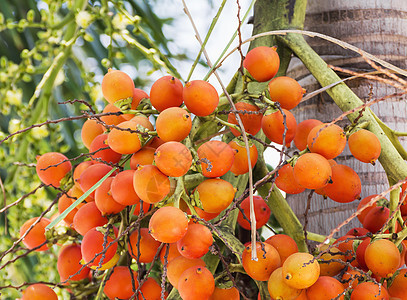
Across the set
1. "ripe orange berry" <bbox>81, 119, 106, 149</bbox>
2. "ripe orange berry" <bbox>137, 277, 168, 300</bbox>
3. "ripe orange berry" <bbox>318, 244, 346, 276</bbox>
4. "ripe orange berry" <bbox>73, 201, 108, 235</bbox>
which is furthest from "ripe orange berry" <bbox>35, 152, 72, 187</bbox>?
"ripe orange berry" <bbox>318, 244, 346, 276</bbox>

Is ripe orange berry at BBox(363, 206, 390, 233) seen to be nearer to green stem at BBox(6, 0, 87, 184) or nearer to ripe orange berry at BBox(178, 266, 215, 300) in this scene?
ripe orange berry at BBox(178, 266, 215, 300)


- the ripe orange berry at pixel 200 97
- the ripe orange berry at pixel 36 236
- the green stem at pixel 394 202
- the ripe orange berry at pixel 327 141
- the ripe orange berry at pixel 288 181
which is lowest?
the ripe orange berry at pixel 36 236

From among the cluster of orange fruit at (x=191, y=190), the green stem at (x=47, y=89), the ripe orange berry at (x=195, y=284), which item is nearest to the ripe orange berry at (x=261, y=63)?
the cluster of orange fruit at (x=191, y=190)

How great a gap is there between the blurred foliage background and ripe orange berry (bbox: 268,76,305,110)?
0.35 meters

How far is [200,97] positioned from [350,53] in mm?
560

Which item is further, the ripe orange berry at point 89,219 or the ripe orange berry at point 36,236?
the ripe orange berry at point 36,236

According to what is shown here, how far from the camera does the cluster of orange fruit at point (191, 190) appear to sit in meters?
0.62

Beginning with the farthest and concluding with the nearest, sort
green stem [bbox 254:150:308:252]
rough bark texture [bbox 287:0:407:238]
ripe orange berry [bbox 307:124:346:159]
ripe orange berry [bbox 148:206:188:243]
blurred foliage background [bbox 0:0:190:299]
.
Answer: blurred foliage background [bbox 0:0:190:299] < rough bark texture [bbox 287:0:407:238] < green stem [bbox 254:150:308:252] < ripe orange berry [bbox 307:124:346:159] < ripe orange berry [bbox 148:206:188:243]

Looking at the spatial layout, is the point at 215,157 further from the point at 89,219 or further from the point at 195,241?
the point at 89,219

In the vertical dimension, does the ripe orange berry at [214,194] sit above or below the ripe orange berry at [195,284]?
above

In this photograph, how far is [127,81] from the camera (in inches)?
30.1

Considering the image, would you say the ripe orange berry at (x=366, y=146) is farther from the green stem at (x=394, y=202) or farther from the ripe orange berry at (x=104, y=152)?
the ripe orange berry at (x=104, y=152)

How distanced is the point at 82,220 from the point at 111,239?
0.06m

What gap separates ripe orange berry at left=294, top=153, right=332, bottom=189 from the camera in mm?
671
